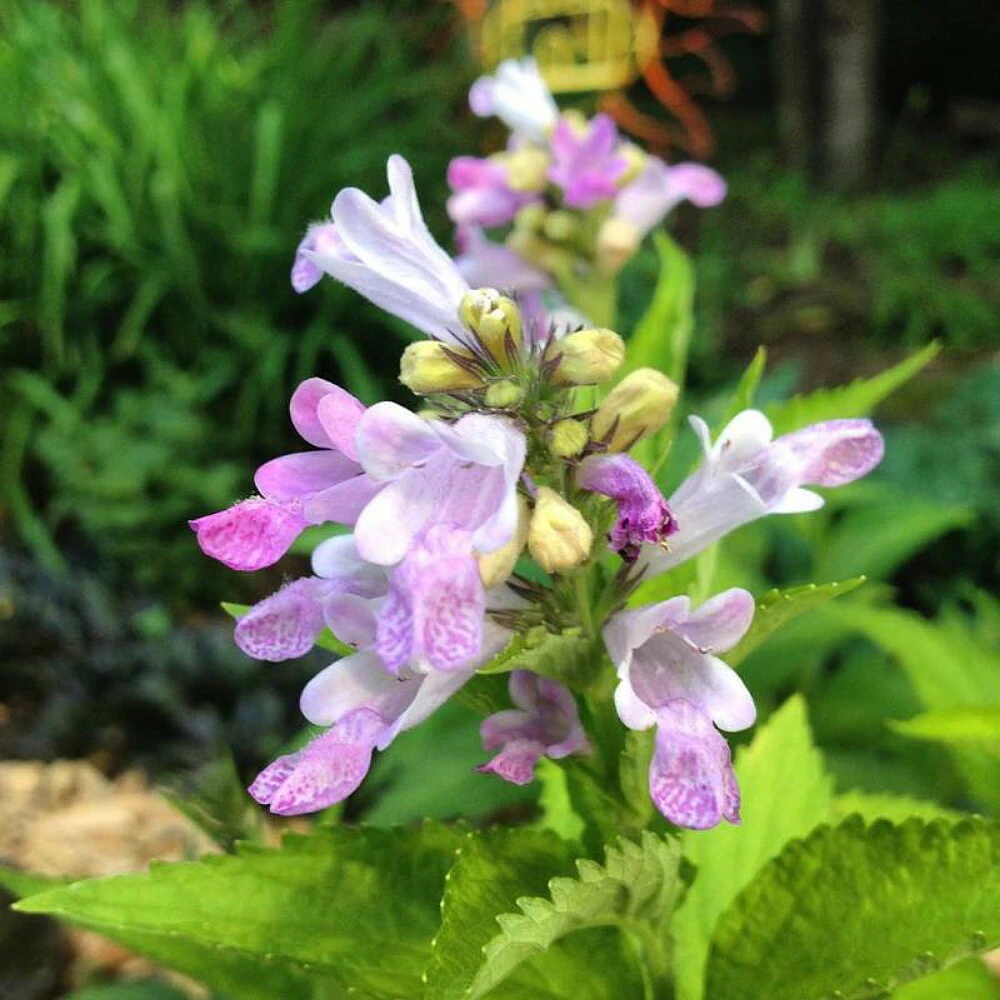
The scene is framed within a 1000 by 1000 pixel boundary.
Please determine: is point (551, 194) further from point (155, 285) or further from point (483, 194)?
point (155, 285)

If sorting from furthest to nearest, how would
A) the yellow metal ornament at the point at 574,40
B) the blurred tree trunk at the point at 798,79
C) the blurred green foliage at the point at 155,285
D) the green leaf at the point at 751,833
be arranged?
the blurred tree trunk at the point at 798,79
the yellow metal ornament at the point at 574,40
the blurred green foliage at the point at 155,285
the green leaf at the point at 751,833

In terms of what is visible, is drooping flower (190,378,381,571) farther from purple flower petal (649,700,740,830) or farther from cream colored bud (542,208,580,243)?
cream colored bud (542,208,580,243)

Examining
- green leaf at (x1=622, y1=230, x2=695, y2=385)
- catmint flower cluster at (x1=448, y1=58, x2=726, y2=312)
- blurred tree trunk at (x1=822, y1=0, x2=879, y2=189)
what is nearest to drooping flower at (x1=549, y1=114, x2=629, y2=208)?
catmint flower cluster at (x1=448, y1=58, x2=726, y2=312)

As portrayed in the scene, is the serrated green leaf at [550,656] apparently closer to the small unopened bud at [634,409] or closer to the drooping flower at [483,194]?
the small unopened bud at [634,409]

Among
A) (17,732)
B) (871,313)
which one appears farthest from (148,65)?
(871,313)

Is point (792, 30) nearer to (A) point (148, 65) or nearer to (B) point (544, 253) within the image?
(A) point (148, 65)

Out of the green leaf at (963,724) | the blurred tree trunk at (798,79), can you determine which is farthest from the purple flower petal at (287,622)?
the blurred tree trunk at (798,79)
